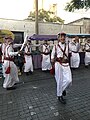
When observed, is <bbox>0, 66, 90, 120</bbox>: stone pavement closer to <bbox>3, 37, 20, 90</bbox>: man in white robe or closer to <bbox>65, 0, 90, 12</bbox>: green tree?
<bbox>3, 37, 20, 90</bbox>: man in white robe

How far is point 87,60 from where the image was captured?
13367mm

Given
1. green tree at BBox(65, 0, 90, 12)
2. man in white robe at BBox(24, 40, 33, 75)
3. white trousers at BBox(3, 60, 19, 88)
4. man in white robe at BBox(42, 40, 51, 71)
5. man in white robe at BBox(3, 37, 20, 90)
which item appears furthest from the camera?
green tree at BBox(65, 0, 90, 12)

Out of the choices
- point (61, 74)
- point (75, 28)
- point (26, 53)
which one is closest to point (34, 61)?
point (26, 53)

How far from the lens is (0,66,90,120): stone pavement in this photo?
495 centimetres

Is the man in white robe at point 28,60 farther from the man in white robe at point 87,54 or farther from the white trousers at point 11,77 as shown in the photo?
the man in white robe at point 87,54

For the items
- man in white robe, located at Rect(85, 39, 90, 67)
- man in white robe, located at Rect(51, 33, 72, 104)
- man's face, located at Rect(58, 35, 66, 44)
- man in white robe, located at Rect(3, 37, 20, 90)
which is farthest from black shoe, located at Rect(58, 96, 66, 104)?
man in white robe, located at Rect(85, 39, 90, 67)

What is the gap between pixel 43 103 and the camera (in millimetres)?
5848

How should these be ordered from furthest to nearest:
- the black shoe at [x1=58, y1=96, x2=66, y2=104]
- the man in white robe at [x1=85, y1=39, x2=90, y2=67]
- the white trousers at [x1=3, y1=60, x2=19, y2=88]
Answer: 1. the man in white robe at [x1=85, y1=39, x2=90, y2=67]
2. the white trousers at [x1=3, y1=60, x2=19, y2=88]
3. the black shoe at [x1=58, y1=96, x2=66, y2=104]

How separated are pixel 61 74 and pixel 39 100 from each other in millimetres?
1021

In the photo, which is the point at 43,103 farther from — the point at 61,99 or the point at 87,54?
the point at 87,54

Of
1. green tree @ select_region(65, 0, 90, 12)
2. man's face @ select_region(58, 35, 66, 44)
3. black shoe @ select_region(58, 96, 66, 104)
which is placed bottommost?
black shoe @ select_region(58, 96, 66, 104)

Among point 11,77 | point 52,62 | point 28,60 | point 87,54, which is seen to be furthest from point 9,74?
point 87,54

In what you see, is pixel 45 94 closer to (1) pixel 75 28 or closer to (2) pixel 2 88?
(2) pixel 2 88

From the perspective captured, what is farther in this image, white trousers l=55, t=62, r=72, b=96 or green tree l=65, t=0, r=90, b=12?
green tree l=65, t=0, r=90, b=12
